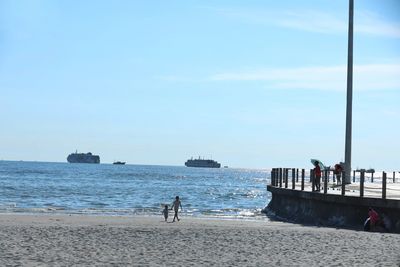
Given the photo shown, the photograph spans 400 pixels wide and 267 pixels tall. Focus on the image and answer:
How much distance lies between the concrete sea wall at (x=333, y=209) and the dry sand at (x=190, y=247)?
284 centimetres

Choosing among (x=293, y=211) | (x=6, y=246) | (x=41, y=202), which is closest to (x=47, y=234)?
(x=6, y=246)

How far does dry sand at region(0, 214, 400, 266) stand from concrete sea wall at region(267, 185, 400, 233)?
9.32ft

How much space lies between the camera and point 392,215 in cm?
2361

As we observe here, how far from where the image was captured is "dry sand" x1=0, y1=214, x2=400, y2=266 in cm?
1498

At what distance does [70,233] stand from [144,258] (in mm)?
5397

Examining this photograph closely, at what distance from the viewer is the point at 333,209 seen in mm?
27062

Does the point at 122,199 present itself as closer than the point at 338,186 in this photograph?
No

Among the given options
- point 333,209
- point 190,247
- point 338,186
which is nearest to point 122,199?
point 338,186

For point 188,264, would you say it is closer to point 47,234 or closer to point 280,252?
point 280,252

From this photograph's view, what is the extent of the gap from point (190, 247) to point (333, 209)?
10.8 metres

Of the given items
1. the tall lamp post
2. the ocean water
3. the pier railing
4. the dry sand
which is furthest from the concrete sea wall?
the ocean water

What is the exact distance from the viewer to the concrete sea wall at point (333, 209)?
23.7 metres

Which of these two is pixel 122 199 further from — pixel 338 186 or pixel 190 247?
pixel 190 247

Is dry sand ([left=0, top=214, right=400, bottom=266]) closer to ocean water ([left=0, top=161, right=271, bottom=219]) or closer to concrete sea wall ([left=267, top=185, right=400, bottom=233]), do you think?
concrete sea wall ([left=267, top=185, right=400, bottom=233])
